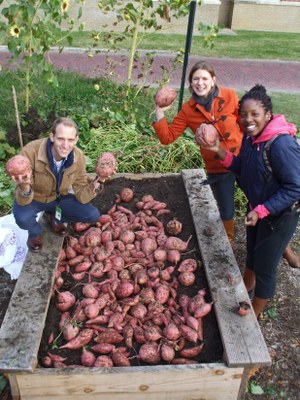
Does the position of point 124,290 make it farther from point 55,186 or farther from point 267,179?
point 267,179

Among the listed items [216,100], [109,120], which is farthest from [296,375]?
[109,120]

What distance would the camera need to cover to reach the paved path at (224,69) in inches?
400

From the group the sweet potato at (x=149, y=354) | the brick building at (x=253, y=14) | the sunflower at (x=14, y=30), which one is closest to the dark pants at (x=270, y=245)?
the sweet potato at (x=149, y=354)

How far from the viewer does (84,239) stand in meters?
3.38

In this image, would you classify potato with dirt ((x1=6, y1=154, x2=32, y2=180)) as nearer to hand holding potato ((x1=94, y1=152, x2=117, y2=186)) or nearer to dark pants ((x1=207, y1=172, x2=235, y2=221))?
hand holding potato ((x1=94, y1=152, x2=117, y2=186))

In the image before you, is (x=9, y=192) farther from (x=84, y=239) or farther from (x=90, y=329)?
(x=90, y=329)

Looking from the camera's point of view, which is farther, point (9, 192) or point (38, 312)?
point (9, 192)

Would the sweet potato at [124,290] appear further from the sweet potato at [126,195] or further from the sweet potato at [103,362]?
the sweet potato at [126,195]

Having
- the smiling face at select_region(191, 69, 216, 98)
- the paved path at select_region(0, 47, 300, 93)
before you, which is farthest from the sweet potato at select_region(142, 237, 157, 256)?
the paved path at select_region(0, 47, 300, 93)

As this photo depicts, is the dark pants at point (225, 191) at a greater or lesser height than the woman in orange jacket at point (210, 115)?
lesser

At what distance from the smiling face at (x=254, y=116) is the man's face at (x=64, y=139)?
1.13m

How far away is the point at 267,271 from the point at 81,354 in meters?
1.28

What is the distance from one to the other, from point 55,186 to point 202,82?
4.39 ft

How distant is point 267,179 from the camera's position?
2602 millimetres
